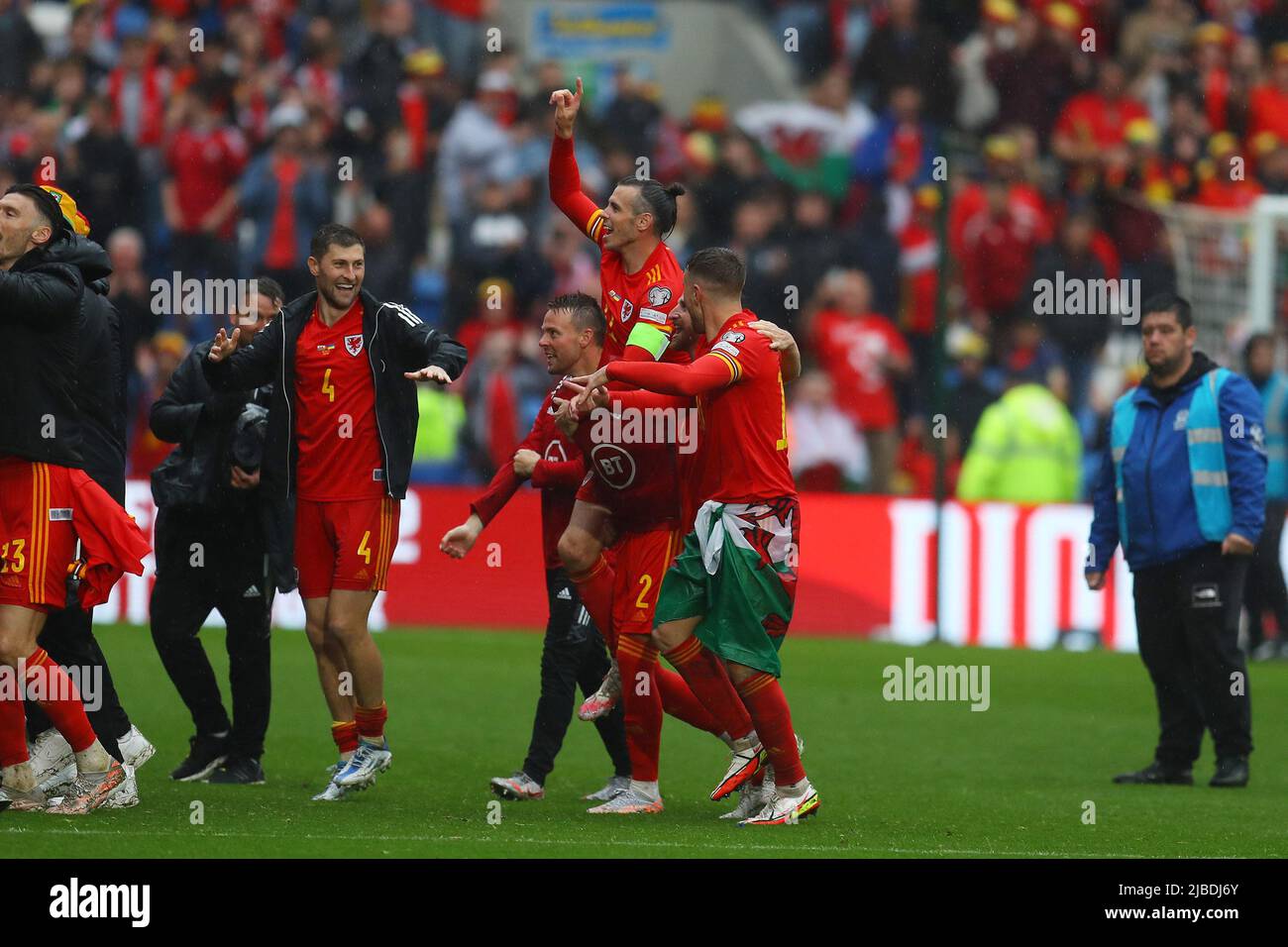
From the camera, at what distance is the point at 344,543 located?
29.3 ft

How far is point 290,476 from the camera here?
29.9ft

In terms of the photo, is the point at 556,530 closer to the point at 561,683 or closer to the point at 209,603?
the point at 561,683

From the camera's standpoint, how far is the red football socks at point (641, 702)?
898 cm

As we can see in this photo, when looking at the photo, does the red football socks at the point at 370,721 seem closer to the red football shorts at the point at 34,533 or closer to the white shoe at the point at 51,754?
the white shoe at the point at 51,754

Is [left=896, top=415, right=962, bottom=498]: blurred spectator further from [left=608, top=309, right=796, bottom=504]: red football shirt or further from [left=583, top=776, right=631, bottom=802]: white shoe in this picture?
[left=608, top=309, right=796, bottom=504]: red football shirt

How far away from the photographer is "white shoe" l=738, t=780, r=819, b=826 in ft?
28.1

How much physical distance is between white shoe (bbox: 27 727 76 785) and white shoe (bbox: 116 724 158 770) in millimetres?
222

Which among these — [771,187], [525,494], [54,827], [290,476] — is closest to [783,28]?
[771,187]

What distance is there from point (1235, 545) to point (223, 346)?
5.19 metres

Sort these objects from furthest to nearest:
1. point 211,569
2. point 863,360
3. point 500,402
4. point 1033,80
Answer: point 1033,80, point 863,360, point 500,402, point 211,569

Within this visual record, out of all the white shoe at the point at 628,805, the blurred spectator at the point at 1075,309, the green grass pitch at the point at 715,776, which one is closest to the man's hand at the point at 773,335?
the green grass pitch at the point at 715,776

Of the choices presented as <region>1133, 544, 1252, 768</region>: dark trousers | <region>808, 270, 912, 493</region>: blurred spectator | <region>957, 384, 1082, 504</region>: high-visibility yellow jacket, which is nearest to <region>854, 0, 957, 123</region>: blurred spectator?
<region>808, 270, 912, 493</region>: blurred spectator

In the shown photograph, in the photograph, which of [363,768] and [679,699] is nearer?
[363,768]

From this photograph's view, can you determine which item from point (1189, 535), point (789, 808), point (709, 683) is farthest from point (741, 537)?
point (1189, 535)
